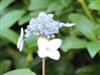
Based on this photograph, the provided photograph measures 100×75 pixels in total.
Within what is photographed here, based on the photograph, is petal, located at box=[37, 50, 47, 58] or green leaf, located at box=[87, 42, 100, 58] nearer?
petal, located at box=[37, 50, 47, 58]

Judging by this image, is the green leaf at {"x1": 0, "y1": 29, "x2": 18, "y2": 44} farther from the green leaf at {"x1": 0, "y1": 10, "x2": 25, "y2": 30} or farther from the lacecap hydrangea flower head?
the lacecap hydrangea flower head

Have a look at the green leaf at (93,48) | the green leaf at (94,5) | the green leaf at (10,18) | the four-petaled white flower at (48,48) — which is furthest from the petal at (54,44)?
the green leaf at (10,18)

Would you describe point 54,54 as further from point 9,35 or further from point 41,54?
point 9,35

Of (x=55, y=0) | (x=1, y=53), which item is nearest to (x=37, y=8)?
(x=55, y=0)

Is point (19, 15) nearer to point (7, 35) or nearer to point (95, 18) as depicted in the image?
point (7, 35)

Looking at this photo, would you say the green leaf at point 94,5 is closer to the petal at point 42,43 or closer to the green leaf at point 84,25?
the green leaf at point 84,25

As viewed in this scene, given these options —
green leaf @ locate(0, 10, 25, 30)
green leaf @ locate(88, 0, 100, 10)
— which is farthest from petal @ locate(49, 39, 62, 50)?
green leaf @ locate(0, 10, 25, 30)

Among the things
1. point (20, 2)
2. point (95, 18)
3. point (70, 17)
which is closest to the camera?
point (70, 17)

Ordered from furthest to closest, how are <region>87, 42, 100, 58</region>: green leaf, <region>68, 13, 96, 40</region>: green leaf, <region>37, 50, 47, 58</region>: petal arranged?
<region>68, 13, 96, 40</region>: green leaf, <region>87, 42, 100, 58</region>: green leaf, <region>37, 50, 47, 58</region>: petal
